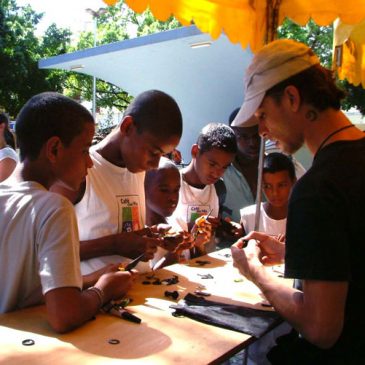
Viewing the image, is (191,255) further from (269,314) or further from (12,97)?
(12,97)

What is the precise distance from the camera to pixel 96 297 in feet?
5.69

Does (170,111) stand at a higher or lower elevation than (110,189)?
higher

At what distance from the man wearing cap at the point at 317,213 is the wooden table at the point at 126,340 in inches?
10.8

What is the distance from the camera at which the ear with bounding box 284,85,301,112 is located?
1552 mm

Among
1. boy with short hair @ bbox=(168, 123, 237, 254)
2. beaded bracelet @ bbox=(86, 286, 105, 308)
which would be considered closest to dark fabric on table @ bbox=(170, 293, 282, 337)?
beaded bracelet @ bbox=(86, 286, 105, 308)

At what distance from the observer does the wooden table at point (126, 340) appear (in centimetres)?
140

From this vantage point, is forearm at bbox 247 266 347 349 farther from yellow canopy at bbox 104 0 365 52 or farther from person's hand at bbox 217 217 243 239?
yellow canopy at bbox 104 0 365 52

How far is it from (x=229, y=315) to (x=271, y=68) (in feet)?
3.22

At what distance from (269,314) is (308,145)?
74 cm

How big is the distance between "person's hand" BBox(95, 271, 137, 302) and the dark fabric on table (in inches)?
9.2

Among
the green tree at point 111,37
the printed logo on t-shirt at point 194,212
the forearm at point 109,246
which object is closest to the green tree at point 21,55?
the green tree at point 111,37

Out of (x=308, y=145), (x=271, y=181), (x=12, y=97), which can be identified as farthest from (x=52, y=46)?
(x=308, y=145)

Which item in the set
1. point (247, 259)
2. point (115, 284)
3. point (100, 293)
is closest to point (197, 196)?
point (247, 259)

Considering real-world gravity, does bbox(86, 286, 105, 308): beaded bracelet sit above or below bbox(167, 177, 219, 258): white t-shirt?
below
